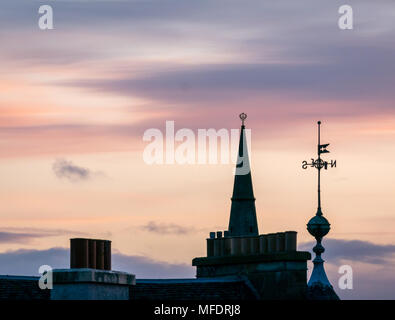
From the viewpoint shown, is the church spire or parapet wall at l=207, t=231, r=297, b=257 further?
the church spire

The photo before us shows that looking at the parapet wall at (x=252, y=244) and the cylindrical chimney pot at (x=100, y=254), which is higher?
the parapet wall at (x=252, y=244)

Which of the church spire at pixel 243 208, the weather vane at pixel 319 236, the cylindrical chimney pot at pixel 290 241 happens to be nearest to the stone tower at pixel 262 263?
the cylindrical chimney pot at pixel 290 241

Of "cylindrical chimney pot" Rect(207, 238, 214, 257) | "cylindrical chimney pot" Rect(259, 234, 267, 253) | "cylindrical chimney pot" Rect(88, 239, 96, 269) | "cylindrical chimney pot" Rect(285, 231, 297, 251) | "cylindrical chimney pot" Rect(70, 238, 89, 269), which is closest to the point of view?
"cylindrical chimney pot" Rect(70, 238, 89, 269)

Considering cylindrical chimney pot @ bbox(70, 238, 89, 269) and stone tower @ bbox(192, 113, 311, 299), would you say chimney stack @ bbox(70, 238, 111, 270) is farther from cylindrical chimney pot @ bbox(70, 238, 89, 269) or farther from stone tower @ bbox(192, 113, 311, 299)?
stone tower @ bbox(192, 113, 311, 299)

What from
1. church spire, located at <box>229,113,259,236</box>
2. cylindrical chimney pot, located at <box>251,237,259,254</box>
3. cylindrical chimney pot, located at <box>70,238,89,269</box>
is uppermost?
church spire, located at <box>229,113,259,236</box>

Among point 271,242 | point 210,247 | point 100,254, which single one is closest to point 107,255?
point 100,254

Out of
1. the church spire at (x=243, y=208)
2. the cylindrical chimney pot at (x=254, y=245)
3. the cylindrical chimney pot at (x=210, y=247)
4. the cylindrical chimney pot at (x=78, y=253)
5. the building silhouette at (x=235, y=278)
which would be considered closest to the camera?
the cylindrical chimney pot at (x=78, y=253)

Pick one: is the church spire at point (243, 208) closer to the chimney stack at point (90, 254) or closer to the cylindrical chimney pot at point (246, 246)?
the cylindrical chimney pot at point (246, 246)

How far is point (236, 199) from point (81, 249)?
58.0 metres

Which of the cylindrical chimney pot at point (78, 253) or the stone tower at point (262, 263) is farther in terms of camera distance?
the stone tower at point (262, 263)

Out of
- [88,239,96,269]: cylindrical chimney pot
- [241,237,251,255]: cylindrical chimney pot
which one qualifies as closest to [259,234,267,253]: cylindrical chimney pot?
[241,237,251,255]: cylindrical chimney pot

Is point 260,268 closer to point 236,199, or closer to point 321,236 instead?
point 321,236

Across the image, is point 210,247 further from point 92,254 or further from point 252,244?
point 92,254
